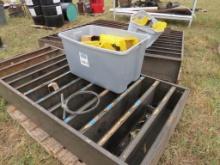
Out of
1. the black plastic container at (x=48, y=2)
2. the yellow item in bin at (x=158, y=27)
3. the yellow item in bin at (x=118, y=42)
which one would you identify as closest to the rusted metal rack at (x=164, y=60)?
the yellow item in bin at (x=158, y=27)

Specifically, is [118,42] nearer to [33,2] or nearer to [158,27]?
[158,27]

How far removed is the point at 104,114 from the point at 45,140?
523 millimetres

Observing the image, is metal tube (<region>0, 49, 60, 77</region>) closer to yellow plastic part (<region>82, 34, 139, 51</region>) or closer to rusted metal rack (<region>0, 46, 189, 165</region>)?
rusted metal rack (<region>0, 46, 189, 165</region>)

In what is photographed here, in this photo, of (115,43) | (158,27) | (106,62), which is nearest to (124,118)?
(106,62)

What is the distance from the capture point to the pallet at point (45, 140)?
1190 millimetres

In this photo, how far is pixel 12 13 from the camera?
15.7 ft

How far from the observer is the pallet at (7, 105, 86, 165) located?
1.19m

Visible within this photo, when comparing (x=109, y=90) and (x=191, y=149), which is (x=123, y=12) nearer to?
(x=109, y=90)

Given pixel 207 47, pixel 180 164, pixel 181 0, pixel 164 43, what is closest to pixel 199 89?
pixel 164 43

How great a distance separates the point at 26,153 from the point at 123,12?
375cm

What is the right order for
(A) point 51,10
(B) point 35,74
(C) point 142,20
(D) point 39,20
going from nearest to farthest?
(B) point 35,74, (C) point 142,20, (A) point 51,10, (D) point 39,20

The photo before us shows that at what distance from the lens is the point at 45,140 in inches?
52.1

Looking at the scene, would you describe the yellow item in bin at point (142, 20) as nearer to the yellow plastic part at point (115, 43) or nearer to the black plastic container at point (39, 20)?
the yellow plastic part at point (115, 43)

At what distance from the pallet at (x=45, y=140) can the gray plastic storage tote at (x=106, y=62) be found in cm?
55
